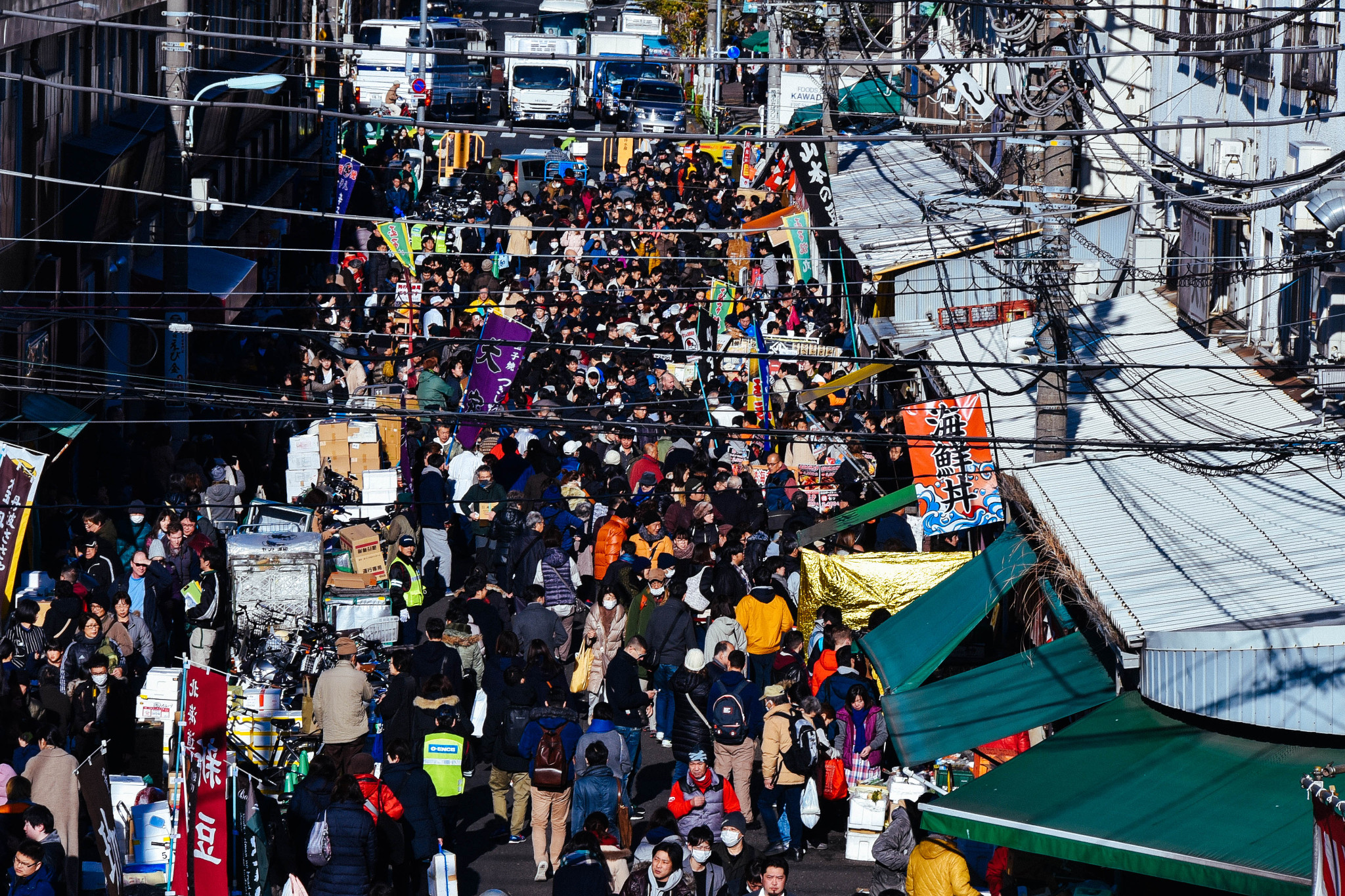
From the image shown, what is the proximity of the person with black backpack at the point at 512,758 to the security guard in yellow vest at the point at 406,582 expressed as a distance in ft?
12.3

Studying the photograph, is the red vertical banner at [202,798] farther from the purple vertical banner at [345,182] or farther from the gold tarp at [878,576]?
the purple vertical banner at [345,182]

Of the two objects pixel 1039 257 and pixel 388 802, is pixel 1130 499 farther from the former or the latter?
pixel 388 802

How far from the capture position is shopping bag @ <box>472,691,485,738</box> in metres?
12.8

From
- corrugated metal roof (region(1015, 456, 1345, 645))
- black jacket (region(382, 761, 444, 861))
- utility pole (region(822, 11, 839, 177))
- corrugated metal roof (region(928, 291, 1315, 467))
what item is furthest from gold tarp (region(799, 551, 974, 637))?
utility pole (region(822, 11, 839, 177))

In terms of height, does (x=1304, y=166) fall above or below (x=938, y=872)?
above

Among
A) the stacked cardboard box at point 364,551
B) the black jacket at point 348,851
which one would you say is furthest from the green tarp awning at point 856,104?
the black jacket at point 348,851

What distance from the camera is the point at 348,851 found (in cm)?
959

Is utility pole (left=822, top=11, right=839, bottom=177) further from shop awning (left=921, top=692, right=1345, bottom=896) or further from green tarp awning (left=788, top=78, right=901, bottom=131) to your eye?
shop awning (left=921, top=692, right=1345, bottom=896)

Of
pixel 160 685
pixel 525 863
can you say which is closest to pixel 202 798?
pixel 525 863

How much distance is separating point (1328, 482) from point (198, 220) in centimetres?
1924

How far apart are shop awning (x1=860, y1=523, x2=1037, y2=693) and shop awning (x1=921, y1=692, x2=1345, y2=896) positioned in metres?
2.40

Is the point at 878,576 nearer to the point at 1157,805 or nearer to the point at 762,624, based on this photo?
the point at 762,624

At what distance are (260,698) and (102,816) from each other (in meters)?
2.52

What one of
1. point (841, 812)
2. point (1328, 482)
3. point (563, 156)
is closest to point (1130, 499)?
point (1328, 482)
